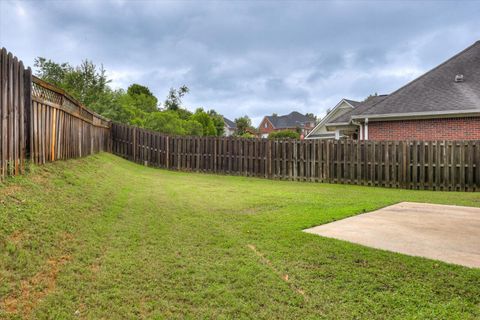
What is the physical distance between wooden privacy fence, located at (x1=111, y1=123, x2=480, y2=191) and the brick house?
2497 millimetres

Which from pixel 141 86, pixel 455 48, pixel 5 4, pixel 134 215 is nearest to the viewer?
pixel 134 215

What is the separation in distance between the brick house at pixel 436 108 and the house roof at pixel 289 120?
54897 millimetres

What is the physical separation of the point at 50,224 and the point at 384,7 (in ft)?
47.0

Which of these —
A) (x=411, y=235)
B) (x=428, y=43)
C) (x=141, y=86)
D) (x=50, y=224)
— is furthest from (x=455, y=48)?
(x=141, y=86)

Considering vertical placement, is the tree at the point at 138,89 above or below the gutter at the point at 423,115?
above

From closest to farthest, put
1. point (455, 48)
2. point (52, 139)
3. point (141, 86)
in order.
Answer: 1. point (52, 139)
2. point (455, 48)
3. point (141, 86)

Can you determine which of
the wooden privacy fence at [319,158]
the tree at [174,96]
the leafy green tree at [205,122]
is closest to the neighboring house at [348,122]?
the wooden privacy fence at [319,158]

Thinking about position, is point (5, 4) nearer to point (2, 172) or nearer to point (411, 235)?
point (2, 172)

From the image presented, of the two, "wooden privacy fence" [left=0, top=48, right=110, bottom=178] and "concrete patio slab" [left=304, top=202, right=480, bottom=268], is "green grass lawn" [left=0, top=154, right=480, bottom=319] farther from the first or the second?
"wooden privacy fence" [left=0, top=48, right=110, bottom=178]

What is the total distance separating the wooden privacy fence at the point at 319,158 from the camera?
1126 cm

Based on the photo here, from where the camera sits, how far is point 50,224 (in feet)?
13.3

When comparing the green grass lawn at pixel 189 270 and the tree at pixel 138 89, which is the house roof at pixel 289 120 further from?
the green grass lawn at pixel 189 270

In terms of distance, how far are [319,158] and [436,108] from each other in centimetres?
514

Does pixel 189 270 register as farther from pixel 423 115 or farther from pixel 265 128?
pixel 265 128
